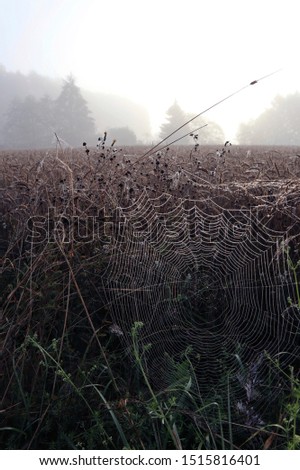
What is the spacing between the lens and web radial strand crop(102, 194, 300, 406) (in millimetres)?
2205

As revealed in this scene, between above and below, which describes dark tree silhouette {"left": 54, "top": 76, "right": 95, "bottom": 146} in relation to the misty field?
above

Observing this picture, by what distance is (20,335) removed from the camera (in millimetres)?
2170

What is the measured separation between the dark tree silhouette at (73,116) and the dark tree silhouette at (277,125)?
88.0 feet

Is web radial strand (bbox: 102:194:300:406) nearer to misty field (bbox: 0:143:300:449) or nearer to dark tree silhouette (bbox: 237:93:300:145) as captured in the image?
misty field (bbox: 0:143:300:449)

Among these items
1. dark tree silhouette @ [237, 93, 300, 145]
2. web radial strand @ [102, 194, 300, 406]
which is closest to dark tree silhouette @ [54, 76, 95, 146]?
dark tree silhouette @ [237, 93, 300, 145]

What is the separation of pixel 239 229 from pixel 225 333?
879 mm

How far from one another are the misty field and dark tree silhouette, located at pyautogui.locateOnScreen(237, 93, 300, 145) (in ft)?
244

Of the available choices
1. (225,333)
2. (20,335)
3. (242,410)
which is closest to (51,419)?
(20,335)

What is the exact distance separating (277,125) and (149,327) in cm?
8024

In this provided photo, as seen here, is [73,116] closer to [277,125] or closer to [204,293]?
[277,125]

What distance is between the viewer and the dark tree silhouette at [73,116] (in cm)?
7094

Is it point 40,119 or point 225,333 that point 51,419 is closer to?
point 225,333

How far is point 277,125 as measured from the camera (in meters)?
76.7

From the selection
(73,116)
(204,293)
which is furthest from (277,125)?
(204,293)
